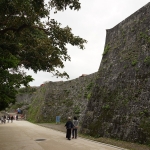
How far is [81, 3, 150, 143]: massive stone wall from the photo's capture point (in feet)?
32.4

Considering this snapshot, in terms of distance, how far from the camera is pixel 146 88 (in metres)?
10.3

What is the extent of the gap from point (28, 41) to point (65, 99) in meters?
20.3

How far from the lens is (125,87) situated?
12.0 m

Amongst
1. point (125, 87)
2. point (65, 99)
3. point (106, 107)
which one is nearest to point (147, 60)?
point (125, 87)

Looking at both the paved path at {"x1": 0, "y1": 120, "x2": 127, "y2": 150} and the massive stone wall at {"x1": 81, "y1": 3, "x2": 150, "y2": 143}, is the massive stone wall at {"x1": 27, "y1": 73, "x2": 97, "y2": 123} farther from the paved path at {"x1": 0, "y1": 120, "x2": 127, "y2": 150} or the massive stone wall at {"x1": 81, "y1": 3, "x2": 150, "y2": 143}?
the paved path at {"x1": 0, "y1": 120, "x2": 127, "y2": 150}

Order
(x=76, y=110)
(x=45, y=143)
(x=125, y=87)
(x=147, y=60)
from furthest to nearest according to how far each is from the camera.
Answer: (x=76, y=110), (x=125, y=87), (x=147, y=60), (x=45, y=143)

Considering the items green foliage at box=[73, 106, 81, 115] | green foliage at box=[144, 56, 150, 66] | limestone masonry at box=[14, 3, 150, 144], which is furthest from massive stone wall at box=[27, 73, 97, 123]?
green foliage at box=[144, 56, 150, 66]

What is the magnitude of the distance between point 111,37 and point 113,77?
5.15 meters

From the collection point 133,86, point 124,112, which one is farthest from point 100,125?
point 133,86

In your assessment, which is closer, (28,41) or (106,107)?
(28,41)

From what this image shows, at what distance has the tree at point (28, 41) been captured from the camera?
20.3 feet

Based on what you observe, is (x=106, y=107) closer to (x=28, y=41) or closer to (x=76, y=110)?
(x=28, y=41)

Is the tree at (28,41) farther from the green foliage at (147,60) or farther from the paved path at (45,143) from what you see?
the green foliage at (147,60)

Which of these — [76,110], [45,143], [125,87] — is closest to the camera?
[45,143]
